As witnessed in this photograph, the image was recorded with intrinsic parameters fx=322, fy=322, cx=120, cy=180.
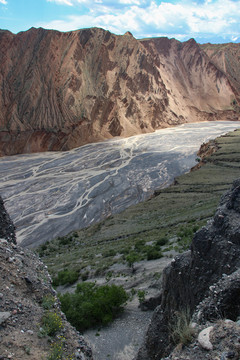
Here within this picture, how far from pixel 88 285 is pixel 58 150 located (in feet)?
141

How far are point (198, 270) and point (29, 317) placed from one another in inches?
114

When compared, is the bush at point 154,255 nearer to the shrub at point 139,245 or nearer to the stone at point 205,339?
the shrub at point 139,245

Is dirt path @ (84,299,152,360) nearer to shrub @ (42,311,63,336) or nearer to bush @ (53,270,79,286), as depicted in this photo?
shrub @ (42,311,63,336)

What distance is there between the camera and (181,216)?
17.8 metres

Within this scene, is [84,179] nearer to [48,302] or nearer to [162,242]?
[162,242]

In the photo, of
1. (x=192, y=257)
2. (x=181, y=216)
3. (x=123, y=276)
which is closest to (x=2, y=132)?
(x=181, y=216)

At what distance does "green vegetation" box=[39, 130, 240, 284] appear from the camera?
42.5 feet

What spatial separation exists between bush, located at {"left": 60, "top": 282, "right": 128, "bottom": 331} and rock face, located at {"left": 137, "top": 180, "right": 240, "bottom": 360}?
3010 millimetres

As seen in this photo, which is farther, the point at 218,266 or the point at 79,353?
the point at 218,266

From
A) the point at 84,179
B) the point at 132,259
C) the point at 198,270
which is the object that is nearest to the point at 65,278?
the point at 132,259

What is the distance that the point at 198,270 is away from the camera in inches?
217

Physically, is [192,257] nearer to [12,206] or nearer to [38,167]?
[12,206]

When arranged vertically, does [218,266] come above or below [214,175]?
above

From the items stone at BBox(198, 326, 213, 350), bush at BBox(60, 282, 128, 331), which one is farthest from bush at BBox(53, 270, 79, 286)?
stone at BBox(198, 326, 213, 350)
